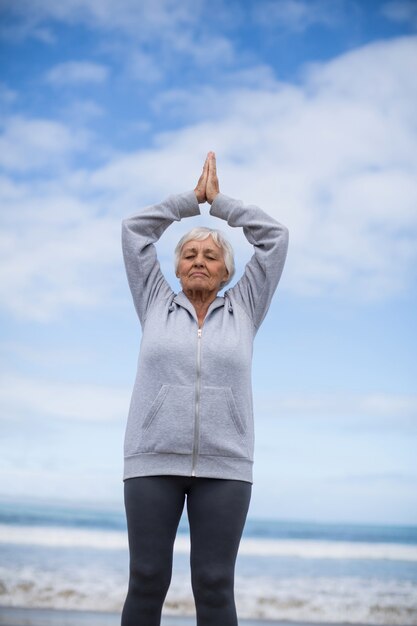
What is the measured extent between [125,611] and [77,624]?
6.64ft

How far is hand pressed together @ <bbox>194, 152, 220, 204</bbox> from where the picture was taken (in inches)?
104

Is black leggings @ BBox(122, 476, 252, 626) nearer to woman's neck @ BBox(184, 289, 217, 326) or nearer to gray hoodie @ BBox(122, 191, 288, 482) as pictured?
gray hoodie @ BBox(122, 191, 288, 482)

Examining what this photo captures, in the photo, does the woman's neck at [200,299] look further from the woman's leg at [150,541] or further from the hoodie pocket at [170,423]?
the woman's leg at [150,541]

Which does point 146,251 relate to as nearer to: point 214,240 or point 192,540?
point 214,240

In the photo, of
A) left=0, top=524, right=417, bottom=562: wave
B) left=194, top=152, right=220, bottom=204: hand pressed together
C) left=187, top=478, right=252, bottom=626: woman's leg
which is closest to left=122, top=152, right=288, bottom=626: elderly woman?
left=187, top=478, right=252, bottom=626: woman's leg

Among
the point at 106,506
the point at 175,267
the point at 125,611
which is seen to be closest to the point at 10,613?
the point at 125,611

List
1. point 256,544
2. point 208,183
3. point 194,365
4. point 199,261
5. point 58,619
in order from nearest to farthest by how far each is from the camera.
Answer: point 194,365 → point 199,261 → point 208,183 → point 58,619 → point 256,544

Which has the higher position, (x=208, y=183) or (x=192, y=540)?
(x=208, y=183)

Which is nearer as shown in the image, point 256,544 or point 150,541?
point 150,541

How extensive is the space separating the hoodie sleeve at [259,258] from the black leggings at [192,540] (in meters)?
0.60

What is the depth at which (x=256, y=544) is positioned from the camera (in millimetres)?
11547

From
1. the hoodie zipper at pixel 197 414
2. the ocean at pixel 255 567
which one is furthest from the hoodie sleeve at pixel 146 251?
the ocean at pixel 255 567

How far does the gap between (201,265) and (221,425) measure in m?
0.53

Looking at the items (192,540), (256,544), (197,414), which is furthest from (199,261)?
(256,544)
